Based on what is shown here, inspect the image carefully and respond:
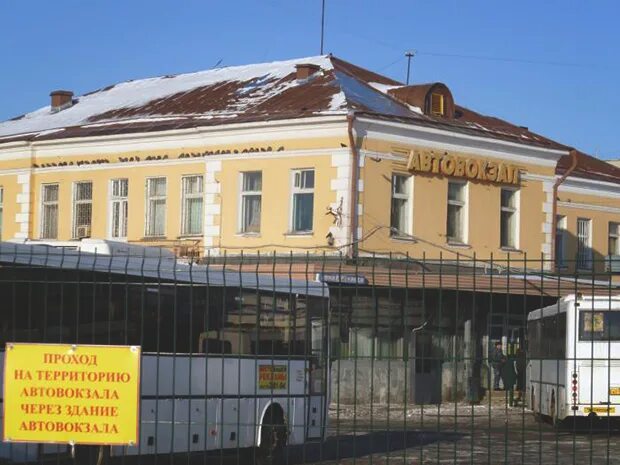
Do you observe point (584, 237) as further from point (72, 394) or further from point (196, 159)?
point (72, 394)

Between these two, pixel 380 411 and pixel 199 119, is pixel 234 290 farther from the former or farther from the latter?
pixel 199 119

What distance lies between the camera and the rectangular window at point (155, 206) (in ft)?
124

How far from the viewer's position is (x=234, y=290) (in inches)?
613

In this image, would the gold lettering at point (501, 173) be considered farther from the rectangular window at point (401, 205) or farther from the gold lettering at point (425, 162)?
the rectangular window at point (401, 205)

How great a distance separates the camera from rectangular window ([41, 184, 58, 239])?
3984cm

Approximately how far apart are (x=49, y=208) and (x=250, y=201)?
7.41 meters

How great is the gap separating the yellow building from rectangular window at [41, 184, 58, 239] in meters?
0.04

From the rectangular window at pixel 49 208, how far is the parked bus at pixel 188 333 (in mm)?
23408

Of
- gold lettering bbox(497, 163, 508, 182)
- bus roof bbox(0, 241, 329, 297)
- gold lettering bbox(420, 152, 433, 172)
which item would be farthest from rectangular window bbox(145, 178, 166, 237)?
bus roof bbox(0, 241, 329, 297)

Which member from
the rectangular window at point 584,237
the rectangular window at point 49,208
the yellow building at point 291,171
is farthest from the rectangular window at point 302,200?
the rectangular window at point 584,237

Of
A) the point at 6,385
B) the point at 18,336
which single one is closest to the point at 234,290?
the point at 18,336

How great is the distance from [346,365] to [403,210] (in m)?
7.44

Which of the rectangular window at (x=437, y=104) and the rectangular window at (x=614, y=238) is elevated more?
the rectangular window at (x=437, y=104)

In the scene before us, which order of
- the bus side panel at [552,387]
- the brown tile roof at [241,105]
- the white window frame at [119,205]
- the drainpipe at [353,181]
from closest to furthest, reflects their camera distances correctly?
the bus side panel at [552,387] < the drainpipe at [353,181] < the brown tile roof at [241,105] < the white window frame at [119,205]
